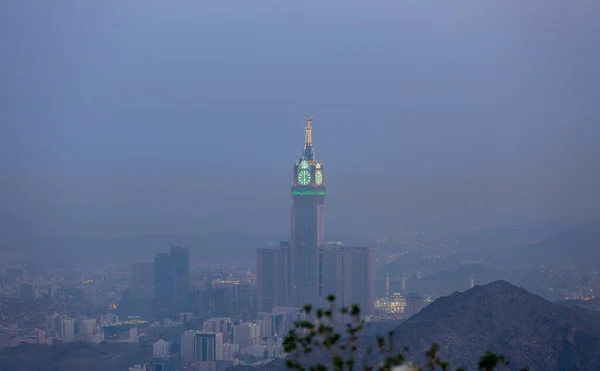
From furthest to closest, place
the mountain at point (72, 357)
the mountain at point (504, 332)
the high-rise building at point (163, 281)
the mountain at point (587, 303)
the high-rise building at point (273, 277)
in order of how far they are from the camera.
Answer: the high-rise building at point (163, 281), the high-rise building at point (273, 277), the mountain at point (72, 357), the mountain at point (587, 303), the mountain at point (504, 332)

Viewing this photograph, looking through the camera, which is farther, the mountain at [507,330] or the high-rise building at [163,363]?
the high-rise building at [163,363]

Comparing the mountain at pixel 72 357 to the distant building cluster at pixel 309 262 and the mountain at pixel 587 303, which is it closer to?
the distant building cluster at pixel 309 262

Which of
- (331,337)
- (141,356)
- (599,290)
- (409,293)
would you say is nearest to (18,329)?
(141,356)

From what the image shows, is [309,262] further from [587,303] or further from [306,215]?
[587,303]

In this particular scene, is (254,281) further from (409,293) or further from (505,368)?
(505,368)

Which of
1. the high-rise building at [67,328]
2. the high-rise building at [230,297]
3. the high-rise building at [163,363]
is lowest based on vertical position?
the high-rise building at [163,363]

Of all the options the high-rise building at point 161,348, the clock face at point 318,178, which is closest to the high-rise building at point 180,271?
the clock face at point 318,178

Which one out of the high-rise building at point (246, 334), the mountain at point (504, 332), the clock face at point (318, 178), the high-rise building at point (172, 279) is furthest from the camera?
the high-rise building at point (172, 279)
